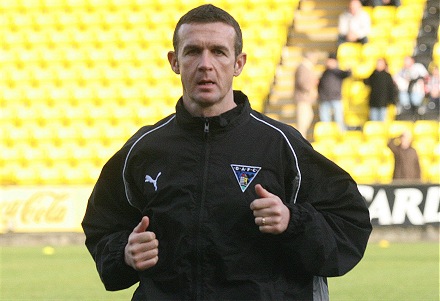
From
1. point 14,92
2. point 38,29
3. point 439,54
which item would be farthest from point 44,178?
point 439,54

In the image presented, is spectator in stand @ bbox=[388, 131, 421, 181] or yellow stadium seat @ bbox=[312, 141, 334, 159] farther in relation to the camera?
yellow stadium seat @ bbox=[312, 141, 334, 159]

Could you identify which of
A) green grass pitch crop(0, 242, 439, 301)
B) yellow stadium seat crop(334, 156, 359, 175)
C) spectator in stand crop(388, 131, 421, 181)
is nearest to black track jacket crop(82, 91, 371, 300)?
green grass pitch crop(0, 242, 439, 301)

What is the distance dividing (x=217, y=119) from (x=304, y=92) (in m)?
16.0

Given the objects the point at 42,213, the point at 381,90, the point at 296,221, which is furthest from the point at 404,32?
the point at 296,221

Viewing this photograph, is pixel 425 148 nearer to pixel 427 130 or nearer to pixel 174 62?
pixel 427 130

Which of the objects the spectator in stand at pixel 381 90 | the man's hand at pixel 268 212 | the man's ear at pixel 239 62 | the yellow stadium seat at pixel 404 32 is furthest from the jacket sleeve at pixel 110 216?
the yellow stadium seat at pixel 404 32

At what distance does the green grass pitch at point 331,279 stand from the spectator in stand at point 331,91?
11.4 ft

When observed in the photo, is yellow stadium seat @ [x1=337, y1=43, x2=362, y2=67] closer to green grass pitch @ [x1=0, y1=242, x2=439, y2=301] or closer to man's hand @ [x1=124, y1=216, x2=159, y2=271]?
green grass pitch @ [x1=0, y1=242, x2=439, y2=301]

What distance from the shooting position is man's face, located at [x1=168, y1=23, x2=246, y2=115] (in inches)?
160

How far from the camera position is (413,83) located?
768 inches

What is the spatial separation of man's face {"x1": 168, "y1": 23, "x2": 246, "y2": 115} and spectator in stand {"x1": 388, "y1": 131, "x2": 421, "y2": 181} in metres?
14.6

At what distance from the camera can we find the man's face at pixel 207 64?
160 inches

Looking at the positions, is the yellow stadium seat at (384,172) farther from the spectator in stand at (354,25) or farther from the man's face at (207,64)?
Answer: the man's face at (207,64)

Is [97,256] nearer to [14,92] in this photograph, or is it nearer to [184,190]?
[184,190]
